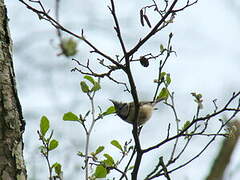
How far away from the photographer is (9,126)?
71.7 inches

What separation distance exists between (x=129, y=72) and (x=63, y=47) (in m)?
2.44

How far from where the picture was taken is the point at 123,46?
74.9 inches

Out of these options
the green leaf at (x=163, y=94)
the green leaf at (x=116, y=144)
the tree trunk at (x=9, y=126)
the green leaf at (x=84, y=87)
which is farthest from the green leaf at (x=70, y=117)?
the tree trunk at (x=9, y=126)

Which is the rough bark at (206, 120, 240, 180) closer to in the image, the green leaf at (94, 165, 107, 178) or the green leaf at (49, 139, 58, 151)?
A: the green leaf at (94, 165, 107, 178)

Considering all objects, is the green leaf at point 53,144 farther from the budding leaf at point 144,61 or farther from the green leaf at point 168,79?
the green leaf at point 168,79

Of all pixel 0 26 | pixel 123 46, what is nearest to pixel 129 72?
pixel 123 46

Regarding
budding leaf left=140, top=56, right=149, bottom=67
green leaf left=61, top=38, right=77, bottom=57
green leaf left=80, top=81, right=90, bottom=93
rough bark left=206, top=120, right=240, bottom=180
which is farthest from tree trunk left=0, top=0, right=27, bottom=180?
green leaf left=61, top=38, right=77, bottom=57

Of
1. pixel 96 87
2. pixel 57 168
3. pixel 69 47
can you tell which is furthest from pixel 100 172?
pixel 69 47

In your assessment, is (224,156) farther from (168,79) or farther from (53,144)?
(53,144)

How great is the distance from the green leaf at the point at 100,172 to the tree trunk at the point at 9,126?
0.53 m

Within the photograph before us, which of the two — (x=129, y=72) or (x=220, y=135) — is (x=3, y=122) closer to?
(x=129, y=72)

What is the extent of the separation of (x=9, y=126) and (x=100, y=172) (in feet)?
2.12

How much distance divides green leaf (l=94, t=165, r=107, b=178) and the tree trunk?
1.75ft

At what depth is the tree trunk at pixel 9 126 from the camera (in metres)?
1.77
